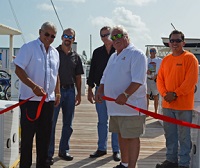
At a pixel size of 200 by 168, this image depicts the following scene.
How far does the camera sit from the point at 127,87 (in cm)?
345

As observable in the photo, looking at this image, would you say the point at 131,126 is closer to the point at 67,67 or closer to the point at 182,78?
the point at 182,78

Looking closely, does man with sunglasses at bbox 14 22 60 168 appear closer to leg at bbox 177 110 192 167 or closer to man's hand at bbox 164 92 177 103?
man's hand at bbox 164 92 177 103

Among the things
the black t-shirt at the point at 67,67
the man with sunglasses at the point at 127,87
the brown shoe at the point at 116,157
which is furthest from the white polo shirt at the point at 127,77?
the brown shoe at the point at 116,157

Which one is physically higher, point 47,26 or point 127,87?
point 47,26

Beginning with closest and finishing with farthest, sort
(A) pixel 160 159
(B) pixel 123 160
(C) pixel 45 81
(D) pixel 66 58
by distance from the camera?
1. (C) pixel 45 81
2. (B) pixel 123 160
3. (D) pixel 66 58
4. (A) pixel 160 159

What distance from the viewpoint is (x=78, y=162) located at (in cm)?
441

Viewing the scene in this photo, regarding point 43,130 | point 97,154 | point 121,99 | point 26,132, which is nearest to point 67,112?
point 97,154

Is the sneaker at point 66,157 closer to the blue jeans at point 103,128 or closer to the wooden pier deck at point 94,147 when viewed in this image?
the wooden pier deck at point 94,147

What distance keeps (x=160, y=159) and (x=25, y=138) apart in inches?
79.8

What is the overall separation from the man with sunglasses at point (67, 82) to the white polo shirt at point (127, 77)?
877 mm

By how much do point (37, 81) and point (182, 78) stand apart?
5.04 ft

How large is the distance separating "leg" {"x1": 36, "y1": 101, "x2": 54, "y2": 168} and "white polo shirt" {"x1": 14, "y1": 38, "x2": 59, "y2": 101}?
120 millimetres

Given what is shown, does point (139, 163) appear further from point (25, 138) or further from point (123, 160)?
point (25, 138)

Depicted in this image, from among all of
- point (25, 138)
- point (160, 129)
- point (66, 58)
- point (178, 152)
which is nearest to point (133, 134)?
point (178, 152)
